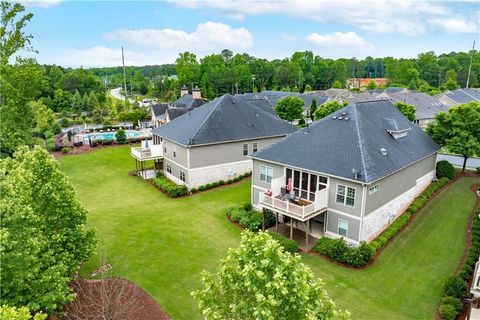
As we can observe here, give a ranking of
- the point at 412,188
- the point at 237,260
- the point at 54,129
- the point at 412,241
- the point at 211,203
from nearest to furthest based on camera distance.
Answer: the point at 237,260 < the point at 412,241 < the point at 412,188 < the point at 211,203 < the point at 54,129

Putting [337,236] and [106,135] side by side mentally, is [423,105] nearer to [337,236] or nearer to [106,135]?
[337,236]

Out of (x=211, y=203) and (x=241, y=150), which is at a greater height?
(x=241, y=150)

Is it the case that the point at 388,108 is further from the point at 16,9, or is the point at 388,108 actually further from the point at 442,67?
the point at 442,67

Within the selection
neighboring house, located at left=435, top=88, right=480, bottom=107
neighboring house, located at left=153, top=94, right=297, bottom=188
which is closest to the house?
neighboring house, located at left=153, top=94, right=297, bottom=188

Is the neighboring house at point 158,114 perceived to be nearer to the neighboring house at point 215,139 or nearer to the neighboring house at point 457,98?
the neighboring house at point 215,139

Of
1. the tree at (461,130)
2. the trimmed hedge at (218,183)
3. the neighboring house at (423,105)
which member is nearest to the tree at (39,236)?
the trimmed hedge at (218,183)

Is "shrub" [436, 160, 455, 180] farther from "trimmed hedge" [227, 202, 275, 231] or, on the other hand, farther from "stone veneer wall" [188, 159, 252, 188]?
"trimmed hedge" [227, 202, 275, 231]

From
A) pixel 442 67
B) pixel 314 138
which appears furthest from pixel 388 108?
pixel 442 67
